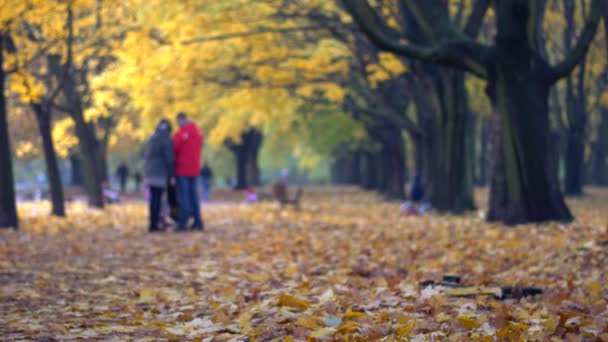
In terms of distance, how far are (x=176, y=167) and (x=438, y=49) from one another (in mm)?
5157

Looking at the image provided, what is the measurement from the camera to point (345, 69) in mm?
22344

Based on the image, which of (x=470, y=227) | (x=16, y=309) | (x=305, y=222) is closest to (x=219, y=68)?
(x=305, y=222)

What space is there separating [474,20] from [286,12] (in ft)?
14.6

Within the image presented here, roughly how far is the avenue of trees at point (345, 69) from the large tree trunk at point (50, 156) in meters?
0.03

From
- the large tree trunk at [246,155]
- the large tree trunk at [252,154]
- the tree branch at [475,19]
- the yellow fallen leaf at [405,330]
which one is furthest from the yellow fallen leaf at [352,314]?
the large tree trunk at [252,154]

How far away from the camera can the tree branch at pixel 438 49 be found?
11727 mm

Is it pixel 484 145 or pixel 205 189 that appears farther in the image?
pixel 484 145

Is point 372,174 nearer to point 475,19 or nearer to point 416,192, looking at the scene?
point 416,192

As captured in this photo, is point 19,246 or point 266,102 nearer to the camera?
point 19,246

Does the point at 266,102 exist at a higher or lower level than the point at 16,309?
higher

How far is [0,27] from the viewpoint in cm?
1353

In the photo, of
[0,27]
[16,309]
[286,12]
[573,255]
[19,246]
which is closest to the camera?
[16,309]

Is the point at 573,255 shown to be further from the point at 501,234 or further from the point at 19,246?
the point at 19,246

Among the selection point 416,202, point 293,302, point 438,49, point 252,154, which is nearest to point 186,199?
point 438,49
